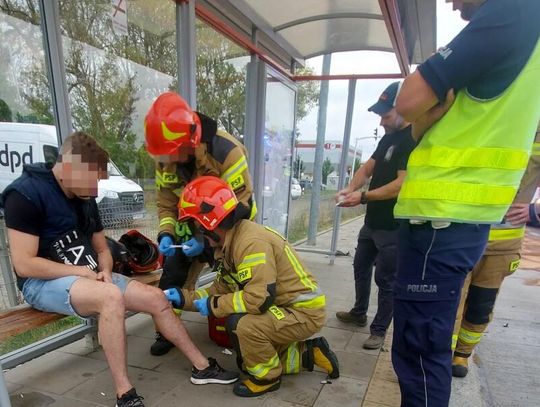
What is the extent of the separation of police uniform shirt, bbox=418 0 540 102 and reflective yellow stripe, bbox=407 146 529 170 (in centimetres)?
19

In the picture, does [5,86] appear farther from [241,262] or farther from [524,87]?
[524,87]

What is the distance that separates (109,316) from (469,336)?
2158 millimetres

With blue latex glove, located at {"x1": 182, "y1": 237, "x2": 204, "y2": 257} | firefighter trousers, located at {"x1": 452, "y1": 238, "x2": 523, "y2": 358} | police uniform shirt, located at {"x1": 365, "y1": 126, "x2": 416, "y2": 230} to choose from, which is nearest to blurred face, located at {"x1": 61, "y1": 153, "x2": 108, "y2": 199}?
blue latex glove, located at {"x1": 182, "y1": 237, "x2": 204, "y2": 257}

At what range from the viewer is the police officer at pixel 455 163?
121 centimetres

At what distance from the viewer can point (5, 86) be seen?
7.88ft

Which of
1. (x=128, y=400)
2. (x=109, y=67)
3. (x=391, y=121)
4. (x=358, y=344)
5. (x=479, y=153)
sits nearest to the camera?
(x=479, y=153)

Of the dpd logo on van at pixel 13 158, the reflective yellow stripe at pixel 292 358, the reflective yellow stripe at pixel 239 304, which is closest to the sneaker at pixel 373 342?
the reflective yellow stripe at pixel 292 358

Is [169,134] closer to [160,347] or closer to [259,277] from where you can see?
[259,277]

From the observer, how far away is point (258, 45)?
475 cm

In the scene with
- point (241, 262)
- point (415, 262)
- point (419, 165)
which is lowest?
point (241, 262)

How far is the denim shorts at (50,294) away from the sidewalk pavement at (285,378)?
52cm

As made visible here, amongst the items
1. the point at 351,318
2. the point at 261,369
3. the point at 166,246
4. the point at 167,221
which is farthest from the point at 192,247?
the point at 351,318

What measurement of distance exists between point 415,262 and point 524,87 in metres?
0.70

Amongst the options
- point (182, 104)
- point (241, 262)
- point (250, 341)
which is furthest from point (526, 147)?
point (182, 104)
